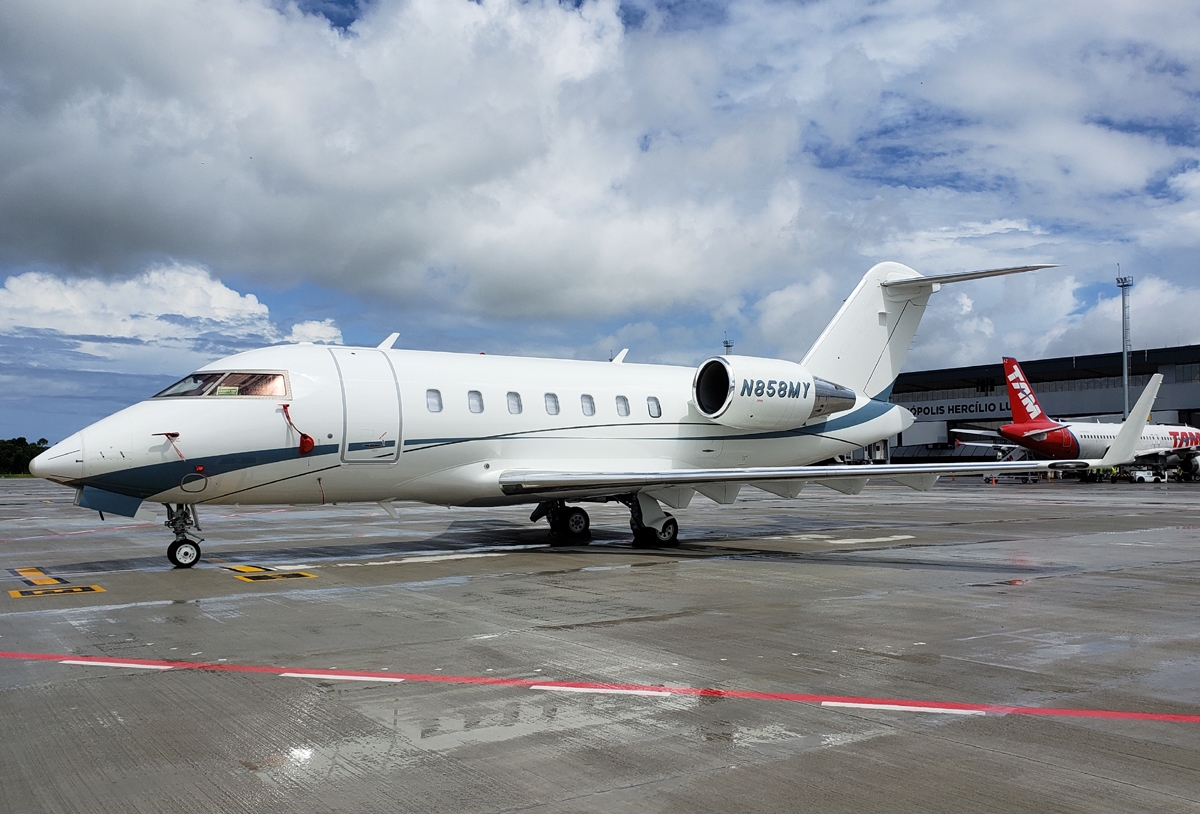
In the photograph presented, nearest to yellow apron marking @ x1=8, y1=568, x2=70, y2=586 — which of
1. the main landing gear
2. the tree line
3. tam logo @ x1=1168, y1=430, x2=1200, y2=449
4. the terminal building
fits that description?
the main landing gear

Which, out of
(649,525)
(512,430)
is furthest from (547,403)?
(649,525)

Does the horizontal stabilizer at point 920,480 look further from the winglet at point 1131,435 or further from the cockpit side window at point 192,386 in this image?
the cockpit side window at point 192,386

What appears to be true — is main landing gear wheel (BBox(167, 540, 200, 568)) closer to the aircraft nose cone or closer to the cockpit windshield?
the aircraft nose cone

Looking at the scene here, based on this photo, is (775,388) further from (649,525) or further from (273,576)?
(273,576)

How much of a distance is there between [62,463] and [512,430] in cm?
711

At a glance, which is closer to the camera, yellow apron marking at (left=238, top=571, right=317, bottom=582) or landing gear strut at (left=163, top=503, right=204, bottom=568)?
yellow apron marking at (left=238, top=571, right=317, bottom=582)

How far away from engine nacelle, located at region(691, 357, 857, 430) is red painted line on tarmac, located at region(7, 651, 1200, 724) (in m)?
12.1

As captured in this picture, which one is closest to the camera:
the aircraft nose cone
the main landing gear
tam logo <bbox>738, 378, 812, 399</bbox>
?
the aircraft nose cone

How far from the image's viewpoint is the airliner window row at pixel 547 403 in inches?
627

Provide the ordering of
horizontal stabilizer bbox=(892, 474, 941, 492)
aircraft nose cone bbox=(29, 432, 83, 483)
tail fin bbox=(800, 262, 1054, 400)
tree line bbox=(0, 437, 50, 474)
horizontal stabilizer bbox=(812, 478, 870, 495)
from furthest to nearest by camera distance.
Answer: tree line bbox=(0, 437, 50, 474) → tail fin bbox=(800, 262, 1054, 400) → horizontal stabilizer bbox=(812, 478, 870, 495) → horizontal stabilizer bbox=(892, 474, 941, 492) → aircraft nose cone bbox=(29, 432, 83, 483)

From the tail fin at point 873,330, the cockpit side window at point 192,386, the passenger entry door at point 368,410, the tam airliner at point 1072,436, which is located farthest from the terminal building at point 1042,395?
the cockpit side window at point 192,386

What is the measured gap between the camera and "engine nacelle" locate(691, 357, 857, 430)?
1855 centimetres

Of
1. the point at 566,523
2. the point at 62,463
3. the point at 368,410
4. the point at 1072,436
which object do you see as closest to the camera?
the point at 62,463

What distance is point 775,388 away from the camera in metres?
18.9
